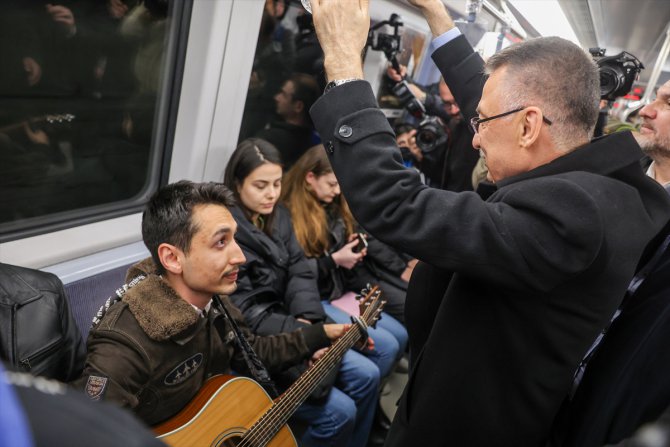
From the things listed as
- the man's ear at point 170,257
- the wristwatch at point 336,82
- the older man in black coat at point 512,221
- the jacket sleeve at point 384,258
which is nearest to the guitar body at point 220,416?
the man's ear at point 170,257

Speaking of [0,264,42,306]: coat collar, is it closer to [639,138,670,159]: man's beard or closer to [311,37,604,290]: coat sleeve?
[311,37,604,290]: coat sleeve

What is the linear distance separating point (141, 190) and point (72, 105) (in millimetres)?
590

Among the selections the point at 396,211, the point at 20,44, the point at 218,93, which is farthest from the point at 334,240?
the point at 396,211

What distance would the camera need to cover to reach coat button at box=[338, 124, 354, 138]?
3.00 ft

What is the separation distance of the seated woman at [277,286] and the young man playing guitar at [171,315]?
0.43 metres

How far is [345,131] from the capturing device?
92 cm

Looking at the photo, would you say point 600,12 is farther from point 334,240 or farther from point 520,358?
point 520,358

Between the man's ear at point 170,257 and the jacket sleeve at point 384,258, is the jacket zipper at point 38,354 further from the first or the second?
the jacket sleeve at point 384,258

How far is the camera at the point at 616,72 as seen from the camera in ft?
5.98

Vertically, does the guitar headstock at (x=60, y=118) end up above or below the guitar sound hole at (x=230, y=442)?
above

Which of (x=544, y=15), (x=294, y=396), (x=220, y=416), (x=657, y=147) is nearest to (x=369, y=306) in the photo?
(x=294, y=396)

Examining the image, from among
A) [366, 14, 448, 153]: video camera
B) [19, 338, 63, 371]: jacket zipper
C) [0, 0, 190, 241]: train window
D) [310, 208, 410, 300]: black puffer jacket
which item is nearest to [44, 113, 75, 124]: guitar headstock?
[0, 0, 190, 241]: train window

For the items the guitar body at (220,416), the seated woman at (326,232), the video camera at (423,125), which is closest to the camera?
the guitar body at (220,416)

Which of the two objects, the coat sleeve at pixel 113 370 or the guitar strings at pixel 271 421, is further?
the guitar strings at pixel 271 421
